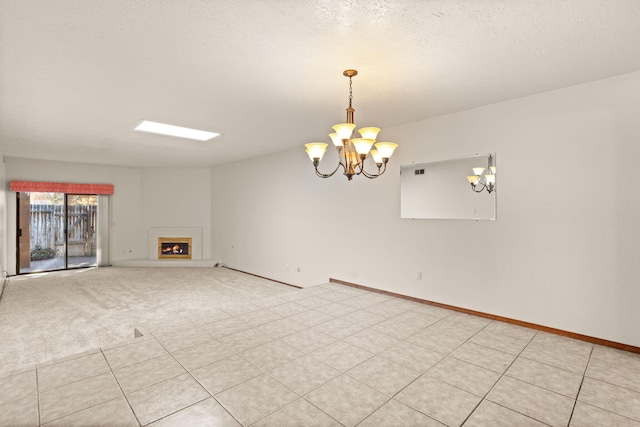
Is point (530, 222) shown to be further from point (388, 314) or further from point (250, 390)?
point (250, 390)

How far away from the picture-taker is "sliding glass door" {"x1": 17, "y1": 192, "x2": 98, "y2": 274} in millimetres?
7324

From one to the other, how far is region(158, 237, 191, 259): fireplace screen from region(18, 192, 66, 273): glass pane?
2.18 metres

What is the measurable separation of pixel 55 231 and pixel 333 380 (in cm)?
866

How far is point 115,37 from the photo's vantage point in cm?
215

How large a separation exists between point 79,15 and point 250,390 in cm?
256

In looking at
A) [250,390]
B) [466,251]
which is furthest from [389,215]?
[250,390]

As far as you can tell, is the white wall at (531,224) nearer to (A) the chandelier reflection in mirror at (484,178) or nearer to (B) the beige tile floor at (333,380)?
(A) the chandelier reflection in mirror at (484,178)

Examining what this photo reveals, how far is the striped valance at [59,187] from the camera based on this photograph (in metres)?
7.01

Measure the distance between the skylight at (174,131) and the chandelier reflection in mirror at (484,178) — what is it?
Result: 367cm

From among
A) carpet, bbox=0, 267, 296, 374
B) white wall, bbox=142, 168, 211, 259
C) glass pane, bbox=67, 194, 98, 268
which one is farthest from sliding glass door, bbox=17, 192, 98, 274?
white wall, bbox=142, 168, 211, 259

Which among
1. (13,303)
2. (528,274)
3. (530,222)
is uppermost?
(530,222)

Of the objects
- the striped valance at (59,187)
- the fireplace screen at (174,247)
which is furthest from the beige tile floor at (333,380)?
the striped valance at (59,187)

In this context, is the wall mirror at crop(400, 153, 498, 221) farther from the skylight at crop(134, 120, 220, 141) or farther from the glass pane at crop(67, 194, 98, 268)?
the glass pane at crop(67, 194, 98, 268)

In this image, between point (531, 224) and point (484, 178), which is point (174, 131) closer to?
point (484, 178)
